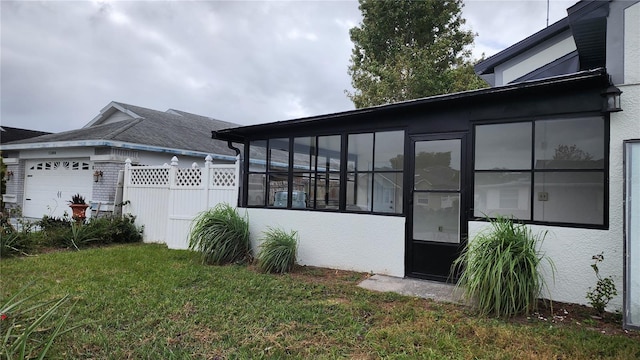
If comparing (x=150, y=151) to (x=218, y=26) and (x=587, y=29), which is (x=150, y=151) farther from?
(x=587, y=29)

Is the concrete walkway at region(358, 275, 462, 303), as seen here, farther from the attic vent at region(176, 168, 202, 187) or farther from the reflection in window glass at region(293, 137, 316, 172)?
the attic vent at region(176, 168, 202, 187)

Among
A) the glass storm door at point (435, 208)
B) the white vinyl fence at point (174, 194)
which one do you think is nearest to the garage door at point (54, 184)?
the white vinyl fence at point (174, 194)

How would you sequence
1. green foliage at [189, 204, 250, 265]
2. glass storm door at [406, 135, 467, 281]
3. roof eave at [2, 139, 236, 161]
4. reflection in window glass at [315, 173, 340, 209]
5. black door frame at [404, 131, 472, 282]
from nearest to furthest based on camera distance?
black door frame at [404, 131, 472, 282] → glass storm door at [406, 135, 467, 281] → reflection in window glass at [315, 173, 340, 209] → green foliage at [189, 204, 250, 265] → roof eave at [2, 139, 236, 161]

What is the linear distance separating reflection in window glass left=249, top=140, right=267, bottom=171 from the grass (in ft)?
8.07

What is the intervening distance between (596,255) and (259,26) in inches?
371

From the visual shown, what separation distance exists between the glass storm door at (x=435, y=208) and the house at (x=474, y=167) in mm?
15

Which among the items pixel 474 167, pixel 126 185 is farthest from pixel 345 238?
pixel 126 185

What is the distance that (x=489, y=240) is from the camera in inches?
166

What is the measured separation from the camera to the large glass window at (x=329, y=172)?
5.84 m

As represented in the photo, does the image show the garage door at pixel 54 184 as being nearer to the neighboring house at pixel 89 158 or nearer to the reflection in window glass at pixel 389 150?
the neighboring house at pixel 89 158

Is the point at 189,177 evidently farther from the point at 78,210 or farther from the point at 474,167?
the point at 474,167

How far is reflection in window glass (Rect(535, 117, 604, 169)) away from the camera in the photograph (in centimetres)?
436

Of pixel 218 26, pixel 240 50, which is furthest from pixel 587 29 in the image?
pixel 240 50

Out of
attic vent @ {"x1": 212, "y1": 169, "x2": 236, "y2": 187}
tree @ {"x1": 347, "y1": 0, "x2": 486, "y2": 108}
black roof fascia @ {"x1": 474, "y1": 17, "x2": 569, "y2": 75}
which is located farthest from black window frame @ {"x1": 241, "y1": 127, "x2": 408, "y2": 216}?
tree @ {"x1": 347, "y1": 0, "x2": 486, "y2": 108}
